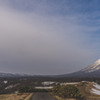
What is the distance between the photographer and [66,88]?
154 ft

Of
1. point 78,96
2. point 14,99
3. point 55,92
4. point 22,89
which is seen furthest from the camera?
point 22,89

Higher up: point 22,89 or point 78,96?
point 22,89

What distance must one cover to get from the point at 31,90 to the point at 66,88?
712 inches

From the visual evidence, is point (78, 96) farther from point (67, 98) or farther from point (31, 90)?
point (31, 90)

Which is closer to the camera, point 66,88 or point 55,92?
point 66,88

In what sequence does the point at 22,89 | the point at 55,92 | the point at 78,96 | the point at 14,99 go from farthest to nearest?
the point at 22,89 < the point at 55,92 < the point at 78,96 < the point at 14,99

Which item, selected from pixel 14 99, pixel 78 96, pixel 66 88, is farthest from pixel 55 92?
pixel 14 99

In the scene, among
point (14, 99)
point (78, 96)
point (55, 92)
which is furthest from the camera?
point (55, 92)

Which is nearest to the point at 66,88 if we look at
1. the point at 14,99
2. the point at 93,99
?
the point at 93,99

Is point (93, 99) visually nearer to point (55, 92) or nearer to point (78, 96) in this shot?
point (78, 96)

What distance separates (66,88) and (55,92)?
8.63 m

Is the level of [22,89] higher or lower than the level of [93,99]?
higher

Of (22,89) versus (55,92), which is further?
(22,89)

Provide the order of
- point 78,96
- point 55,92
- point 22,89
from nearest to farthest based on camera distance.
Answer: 1. point 78,96
2. point 55,92
3. point 22,89
